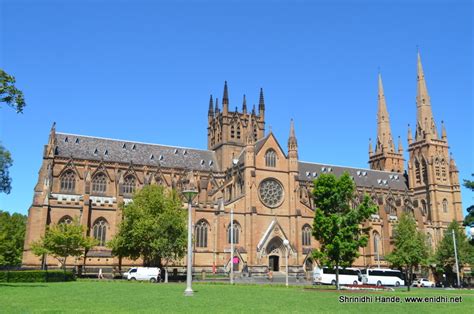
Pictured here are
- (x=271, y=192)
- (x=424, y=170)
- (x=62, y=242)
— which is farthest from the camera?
(x=424, y=170)

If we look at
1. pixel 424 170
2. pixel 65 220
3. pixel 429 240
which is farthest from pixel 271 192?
pixel 424 170

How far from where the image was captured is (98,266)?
6256 cm

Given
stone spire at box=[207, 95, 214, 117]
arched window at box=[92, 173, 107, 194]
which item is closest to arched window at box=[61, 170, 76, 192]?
arched window at box=[92, 173, 107, 194]

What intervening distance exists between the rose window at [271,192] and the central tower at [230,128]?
12143mm

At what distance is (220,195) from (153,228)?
26365mm

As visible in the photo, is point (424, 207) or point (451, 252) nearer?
point (451, 252)

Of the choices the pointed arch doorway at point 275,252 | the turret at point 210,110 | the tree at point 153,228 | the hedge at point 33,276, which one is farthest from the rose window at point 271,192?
the hedge at point 33,276

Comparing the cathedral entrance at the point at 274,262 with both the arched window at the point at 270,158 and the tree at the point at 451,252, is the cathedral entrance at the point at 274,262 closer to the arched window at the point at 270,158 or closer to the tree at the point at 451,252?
the arched window at the point at 270,158

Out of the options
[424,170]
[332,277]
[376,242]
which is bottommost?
[332,277]

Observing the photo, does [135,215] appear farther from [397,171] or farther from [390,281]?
[397,171]

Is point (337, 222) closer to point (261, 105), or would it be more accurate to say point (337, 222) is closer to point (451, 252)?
point (451, 252)

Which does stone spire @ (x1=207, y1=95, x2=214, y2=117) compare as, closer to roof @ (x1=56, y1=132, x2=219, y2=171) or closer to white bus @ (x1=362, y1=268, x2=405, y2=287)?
roof @ (x1=56, y1=132, x2=219, y2=171)

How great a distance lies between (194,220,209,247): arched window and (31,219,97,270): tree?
16.3 m

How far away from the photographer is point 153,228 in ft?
166
